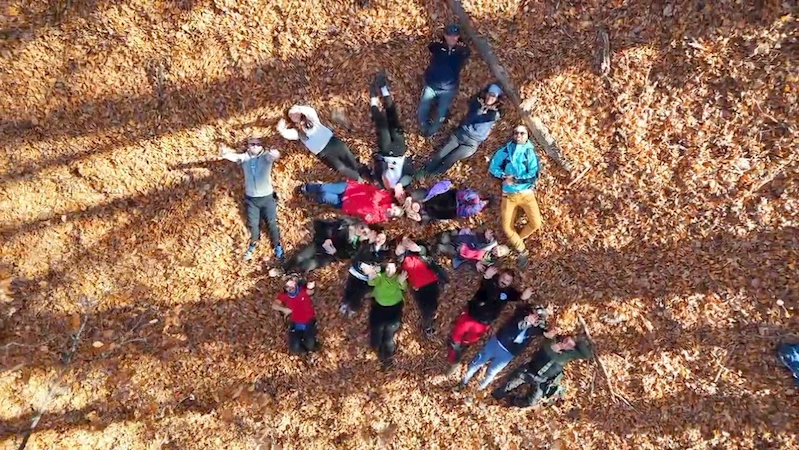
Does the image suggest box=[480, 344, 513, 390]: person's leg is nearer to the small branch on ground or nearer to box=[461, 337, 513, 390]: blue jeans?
box=[461, 337, 513, 390]: blue jeans

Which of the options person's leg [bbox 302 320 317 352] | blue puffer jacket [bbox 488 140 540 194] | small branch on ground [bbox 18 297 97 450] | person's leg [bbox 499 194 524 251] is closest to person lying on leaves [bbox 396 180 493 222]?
person's leg [bbox 499 194 524 251]

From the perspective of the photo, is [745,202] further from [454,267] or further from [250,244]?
[250,244]

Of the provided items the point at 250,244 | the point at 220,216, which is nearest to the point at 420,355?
the point at 250,244

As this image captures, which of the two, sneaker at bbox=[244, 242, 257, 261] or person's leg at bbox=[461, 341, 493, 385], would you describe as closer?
person's leg at bbox=[461, 341, 493, 385]

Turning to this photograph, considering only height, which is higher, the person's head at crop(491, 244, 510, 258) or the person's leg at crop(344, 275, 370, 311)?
the person's head at crop(491, 244, 510, 258)

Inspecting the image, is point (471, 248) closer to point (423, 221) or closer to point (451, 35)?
point (423, 221)

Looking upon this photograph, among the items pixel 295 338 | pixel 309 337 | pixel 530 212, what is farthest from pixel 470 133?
pixel 295 338
